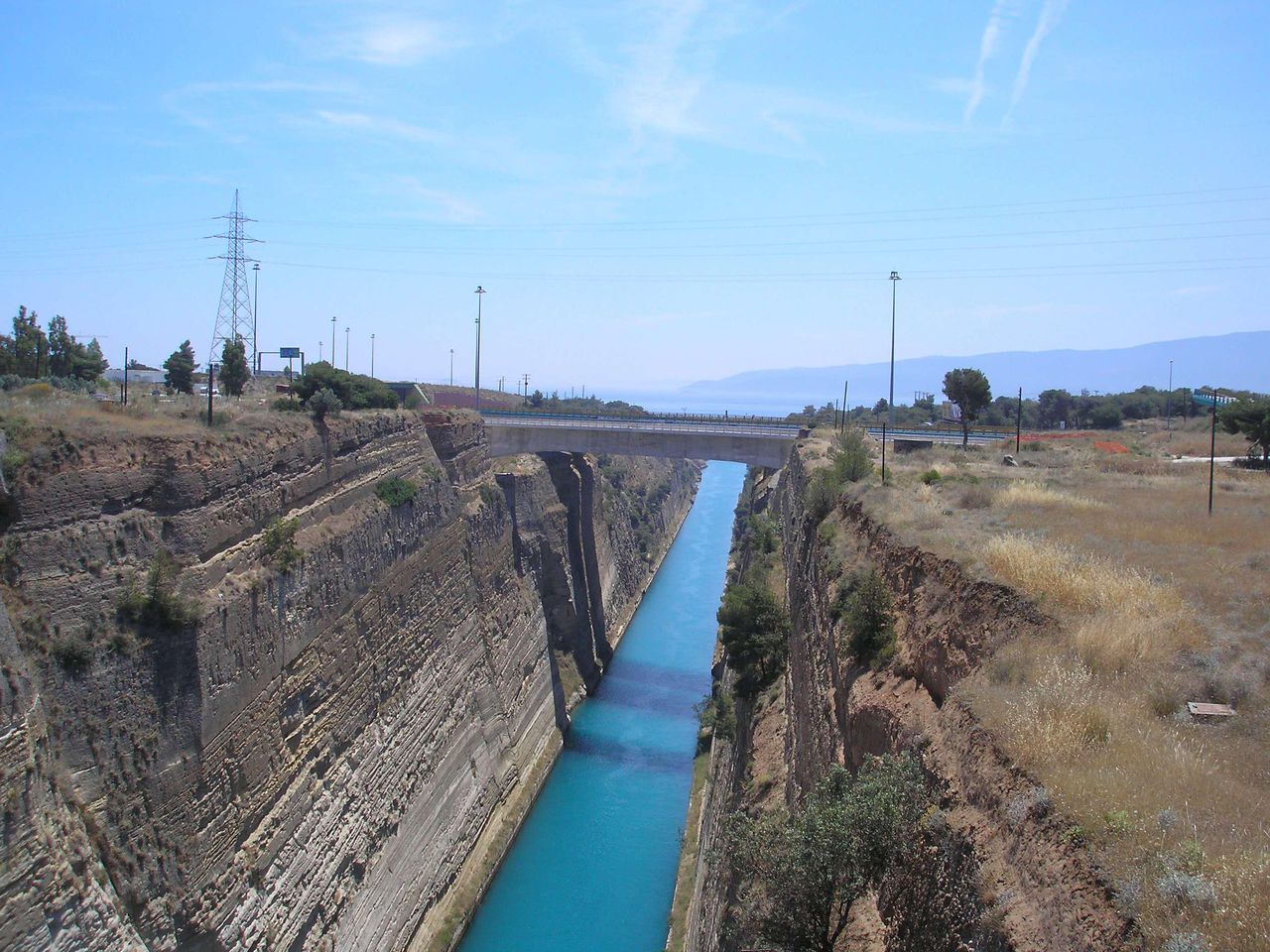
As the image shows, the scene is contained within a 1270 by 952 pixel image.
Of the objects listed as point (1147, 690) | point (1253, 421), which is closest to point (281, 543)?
point (1147, 690)

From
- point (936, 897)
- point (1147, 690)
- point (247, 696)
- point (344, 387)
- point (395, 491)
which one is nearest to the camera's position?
point (936, 897)

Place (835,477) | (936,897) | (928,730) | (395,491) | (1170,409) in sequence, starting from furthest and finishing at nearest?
(1170,409)
(395,491)
(835,477)
(928,730)
(936,897)

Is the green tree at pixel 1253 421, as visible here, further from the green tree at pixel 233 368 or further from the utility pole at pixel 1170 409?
the green tree at pixel 233 368

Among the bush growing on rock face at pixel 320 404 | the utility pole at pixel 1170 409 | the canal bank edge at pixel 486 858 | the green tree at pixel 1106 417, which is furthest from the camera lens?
the green tree at pixel 1106 417

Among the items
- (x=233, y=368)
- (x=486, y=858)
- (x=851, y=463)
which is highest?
(x=233, y=368)

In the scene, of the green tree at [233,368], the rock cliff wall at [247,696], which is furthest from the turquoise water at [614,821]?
the green tree at [233,368]

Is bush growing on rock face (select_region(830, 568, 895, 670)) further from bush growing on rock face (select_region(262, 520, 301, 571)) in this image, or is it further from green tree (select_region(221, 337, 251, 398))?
green tree (select_region(221, 337, 251, 398))

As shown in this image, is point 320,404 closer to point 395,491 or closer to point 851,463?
point 395,491

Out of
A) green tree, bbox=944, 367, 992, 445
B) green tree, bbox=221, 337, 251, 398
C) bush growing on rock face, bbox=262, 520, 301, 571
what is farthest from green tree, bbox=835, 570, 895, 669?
green tree, bbox=944, 367, 992, 445
